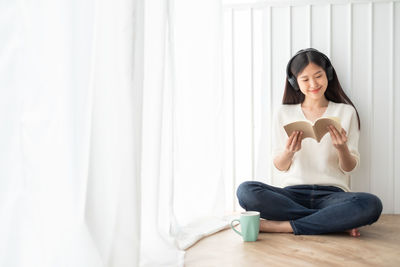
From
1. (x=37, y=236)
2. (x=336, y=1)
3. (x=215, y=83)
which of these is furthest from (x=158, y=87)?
(x=336, y=1)

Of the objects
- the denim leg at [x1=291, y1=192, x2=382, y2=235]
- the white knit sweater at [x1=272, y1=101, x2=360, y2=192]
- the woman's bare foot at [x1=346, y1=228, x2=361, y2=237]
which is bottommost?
the woman's bare foot at [x1=346, y1=228, x2=361, y2=237]

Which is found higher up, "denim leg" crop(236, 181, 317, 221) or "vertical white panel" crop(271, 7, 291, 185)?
"vertical white panel" crop(271, 7, 291, 185)

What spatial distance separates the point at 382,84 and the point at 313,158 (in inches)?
17.9

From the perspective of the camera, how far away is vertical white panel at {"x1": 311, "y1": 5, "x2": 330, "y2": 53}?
174 cm

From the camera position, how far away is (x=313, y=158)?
1.63m

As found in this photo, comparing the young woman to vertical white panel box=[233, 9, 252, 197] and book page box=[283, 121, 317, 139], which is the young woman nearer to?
book page box=[283, 121, 317, 139]

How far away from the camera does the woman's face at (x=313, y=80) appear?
1601 mm

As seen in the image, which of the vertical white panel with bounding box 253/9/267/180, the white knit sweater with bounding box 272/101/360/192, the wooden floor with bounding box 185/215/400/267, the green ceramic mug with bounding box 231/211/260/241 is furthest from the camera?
the vertical white panel with bounding box 253/9/267/180

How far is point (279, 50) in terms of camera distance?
5.85ft

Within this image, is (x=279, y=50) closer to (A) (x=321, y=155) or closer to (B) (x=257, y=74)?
(B) (x=257, y=74)

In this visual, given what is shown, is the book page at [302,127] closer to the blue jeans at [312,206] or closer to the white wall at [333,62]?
the blue jeans at [312,206]

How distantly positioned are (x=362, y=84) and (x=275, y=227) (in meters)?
0.76

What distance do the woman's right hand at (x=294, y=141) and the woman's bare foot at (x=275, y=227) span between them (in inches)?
10.8

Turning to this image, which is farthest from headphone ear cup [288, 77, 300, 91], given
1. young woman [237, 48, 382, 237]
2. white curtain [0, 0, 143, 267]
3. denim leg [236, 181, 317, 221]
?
white curtain [0, 0, 143, 267]
